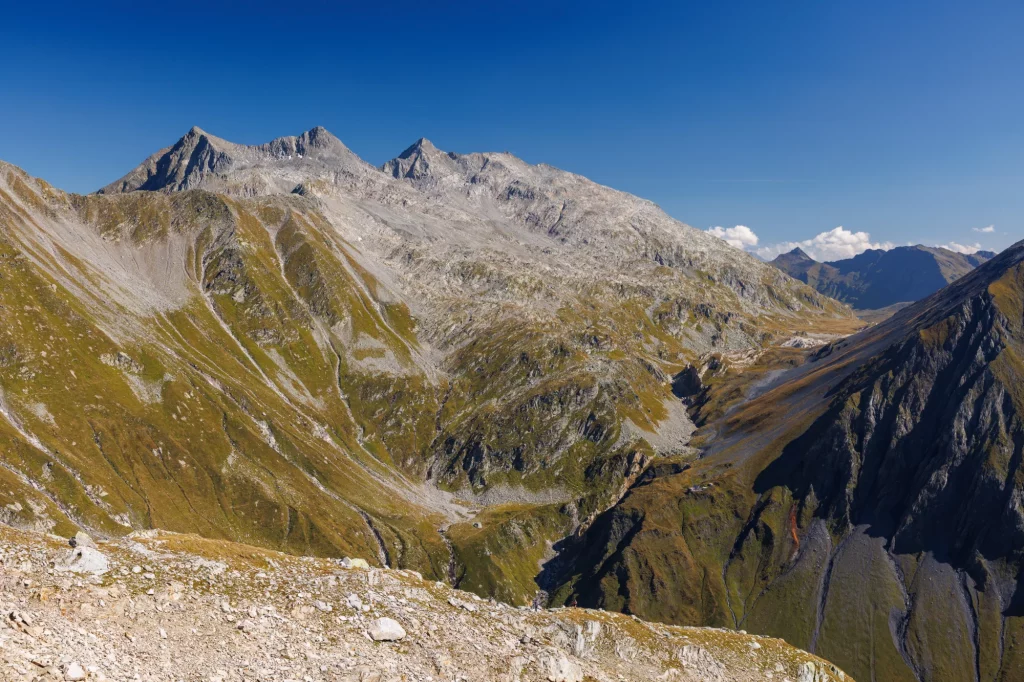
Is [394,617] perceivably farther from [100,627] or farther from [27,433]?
[27,433]

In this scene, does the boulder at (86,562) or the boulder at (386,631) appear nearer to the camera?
the boulder at (86,562)

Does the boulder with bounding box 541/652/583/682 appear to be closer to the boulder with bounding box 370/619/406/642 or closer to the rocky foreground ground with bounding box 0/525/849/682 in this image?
the rocky foreground ground with bounding box 0/525/849/682

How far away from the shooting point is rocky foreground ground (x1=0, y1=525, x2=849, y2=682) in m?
27.5

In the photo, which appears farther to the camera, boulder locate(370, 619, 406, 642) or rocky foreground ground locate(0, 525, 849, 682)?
boulder locate(370, 619, 406, 642)

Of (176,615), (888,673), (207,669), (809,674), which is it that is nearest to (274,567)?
(176,615)

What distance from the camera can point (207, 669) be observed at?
2870 centimetres

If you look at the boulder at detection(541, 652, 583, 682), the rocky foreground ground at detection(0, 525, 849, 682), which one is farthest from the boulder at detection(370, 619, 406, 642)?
the boulder at detection(541, 652, 583, 682)

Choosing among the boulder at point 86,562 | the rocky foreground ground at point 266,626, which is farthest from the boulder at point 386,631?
the boulder at point 86,562

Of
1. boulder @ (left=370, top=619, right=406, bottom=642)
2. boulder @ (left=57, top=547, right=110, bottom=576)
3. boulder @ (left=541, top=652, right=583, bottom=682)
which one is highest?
boulder @ (left=57, top=547, right=110, bottom=576)

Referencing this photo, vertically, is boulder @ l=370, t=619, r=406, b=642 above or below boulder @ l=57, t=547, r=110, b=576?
below

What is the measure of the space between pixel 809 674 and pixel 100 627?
54.6 m

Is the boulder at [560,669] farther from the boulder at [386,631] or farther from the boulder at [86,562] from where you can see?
the boulder at [86,562]

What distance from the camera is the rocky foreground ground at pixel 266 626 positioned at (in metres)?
27.5

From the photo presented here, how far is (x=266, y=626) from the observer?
33.1m
